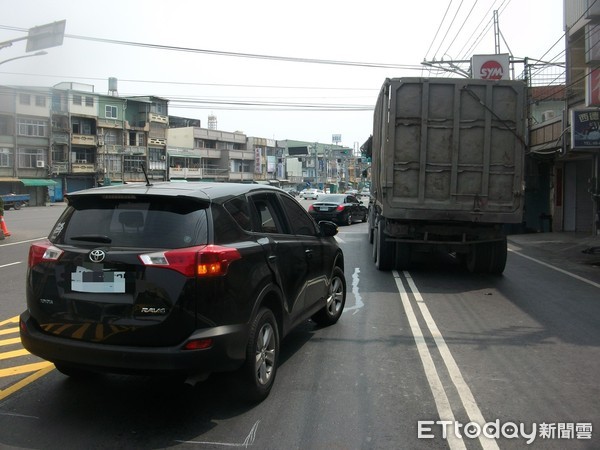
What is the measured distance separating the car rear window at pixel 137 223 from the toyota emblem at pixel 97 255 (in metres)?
0.12

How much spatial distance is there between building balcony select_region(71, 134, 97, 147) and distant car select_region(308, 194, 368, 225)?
4261cm

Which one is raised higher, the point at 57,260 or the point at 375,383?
the point at 57,260

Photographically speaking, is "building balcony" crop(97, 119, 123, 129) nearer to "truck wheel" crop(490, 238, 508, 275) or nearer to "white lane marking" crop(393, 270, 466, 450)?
"truck wheel" crop(490, 238, 508, 275)

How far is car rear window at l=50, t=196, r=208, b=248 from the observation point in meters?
3.70

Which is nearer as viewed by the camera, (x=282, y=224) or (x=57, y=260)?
(x=57, y=260)

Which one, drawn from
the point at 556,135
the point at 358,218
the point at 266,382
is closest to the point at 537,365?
the point at 266,382

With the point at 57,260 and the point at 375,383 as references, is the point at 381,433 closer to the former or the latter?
the point at 375,383

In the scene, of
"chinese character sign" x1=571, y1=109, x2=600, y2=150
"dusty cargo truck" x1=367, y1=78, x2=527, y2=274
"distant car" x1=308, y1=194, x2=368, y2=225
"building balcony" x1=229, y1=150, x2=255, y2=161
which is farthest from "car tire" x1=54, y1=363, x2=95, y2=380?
"building balcony" x1=229, y1=150, x2=255, y2=161

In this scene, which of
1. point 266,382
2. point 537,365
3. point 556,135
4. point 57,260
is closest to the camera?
point 57,260

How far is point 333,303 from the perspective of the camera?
254 inches

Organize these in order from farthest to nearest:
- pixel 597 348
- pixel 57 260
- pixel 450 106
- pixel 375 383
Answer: pixel 450 106 → pixel 597 348 → pixel 375 383 → pixel 57 260

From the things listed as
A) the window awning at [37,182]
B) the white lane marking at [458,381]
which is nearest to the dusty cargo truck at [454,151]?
the white lane marking at [458,381]

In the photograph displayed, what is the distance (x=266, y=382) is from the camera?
13.7 ft

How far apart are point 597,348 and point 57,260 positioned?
540 cm
